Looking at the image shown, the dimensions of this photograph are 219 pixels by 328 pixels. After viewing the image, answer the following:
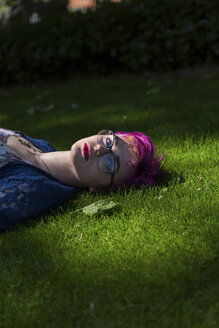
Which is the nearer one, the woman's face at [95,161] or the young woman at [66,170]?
the young woman at [66,170]

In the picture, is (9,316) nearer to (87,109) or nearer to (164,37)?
(87,109)

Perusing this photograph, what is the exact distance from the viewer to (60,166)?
2609 mm

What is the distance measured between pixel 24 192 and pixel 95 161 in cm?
49

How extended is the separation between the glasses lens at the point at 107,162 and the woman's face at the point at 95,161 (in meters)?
0.02

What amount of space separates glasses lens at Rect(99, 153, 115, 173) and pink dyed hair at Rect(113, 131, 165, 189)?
0.50ft

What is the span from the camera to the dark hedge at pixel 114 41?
663 centimetres

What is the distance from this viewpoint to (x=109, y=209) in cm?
235

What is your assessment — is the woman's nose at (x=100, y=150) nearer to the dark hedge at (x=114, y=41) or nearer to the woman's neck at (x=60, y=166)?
the woman's neck at (x=60, y=166)

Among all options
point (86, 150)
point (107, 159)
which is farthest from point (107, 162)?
point (86, 150)

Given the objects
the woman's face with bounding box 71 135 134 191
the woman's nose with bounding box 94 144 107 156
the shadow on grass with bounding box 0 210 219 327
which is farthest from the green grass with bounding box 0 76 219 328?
the woman's nose with bounding box 94 144 107 156

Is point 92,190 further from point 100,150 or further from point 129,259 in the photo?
point 129,259

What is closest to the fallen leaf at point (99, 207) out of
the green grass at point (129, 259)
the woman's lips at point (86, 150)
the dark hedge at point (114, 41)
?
the green grass at point (129, 259)

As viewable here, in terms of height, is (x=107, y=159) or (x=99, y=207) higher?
(x=107, y=159)

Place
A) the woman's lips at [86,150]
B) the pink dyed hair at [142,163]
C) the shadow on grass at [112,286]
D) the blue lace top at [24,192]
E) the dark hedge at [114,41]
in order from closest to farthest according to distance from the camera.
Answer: the shadow on grass at [112,286]
the blue lace top at [24,192]
the woman's lips at [86,150]
the pink dyed hair at [142,163]
the dark hedge at [114,41]
